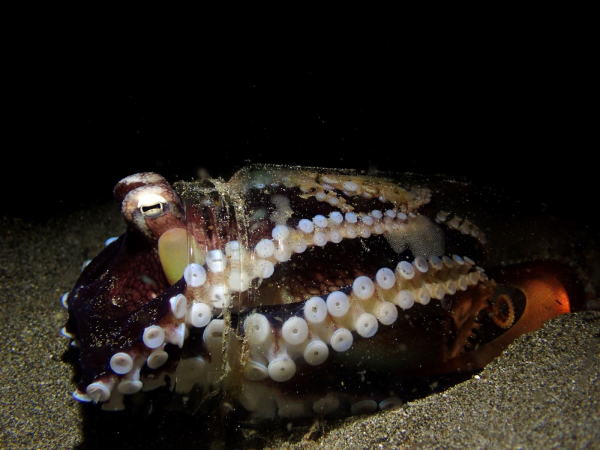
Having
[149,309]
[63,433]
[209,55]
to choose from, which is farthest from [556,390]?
[209,55]

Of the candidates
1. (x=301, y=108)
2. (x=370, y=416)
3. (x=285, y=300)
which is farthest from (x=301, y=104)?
(x=370, y=416)

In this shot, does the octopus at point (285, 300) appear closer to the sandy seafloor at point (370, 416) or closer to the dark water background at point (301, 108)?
the sandy seafloor at point (370, 416)

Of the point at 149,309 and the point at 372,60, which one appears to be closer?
the point at 149,309

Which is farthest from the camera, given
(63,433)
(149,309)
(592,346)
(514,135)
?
(514,135)

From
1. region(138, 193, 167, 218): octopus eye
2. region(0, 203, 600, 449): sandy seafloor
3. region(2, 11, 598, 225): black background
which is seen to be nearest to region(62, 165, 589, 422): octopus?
region(138, 193, 167, 218): octopus eye

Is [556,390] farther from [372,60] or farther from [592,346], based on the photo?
[372,60]
